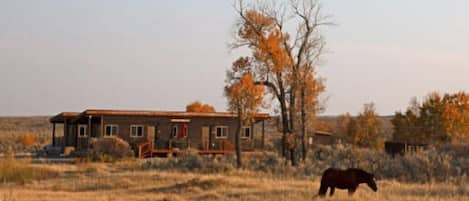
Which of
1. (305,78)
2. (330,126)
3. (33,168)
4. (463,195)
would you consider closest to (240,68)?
(305,78)

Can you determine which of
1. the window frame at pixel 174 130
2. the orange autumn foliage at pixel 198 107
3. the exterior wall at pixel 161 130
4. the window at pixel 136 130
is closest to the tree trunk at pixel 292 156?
the exterior wall at pixel 161 130

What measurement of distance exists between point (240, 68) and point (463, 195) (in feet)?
60.3

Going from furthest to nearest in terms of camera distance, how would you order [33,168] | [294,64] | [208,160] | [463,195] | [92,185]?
[294,64]
[208,160]
[33,168]
[92,185]
[463,195]

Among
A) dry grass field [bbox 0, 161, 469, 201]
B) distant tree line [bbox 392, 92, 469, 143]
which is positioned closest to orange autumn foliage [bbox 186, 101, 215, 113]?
distant tree line [bbox 392, 92, 469, 143]

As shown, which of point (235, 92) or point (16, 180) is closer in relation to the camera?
point (16, 180)

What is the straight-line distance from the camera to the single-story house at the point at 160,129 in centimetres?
4634

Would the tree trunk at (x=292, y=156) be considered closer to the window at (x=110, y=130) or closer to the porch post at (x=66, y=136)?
the window at (x=110, y=130)

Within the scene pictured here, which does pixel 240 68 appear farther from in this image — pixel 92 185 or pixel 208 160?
pixel 92 185

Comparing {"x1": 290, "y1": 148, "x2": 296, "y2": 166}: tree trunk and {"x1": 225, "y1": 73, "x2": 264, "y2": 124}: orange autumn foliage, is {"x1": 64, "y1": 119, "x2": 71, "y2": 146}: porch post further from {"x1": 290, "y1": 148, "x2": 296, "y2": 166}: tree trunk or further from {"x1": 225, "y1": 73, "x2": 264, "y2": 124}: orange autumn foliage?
{"x1": 290, "y1": 148, "x2": 296, "y2": 166}: tree trunk

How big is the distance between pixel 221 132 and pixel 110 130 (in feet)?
25.8

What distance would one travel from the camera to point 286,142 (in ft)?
125

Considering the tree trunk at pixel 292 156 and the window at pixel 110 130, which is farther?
the window at pixel 110 130

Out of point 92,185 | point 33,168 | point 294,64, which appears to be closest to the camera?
point 92,185

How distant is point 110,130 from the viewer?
46.5 m
